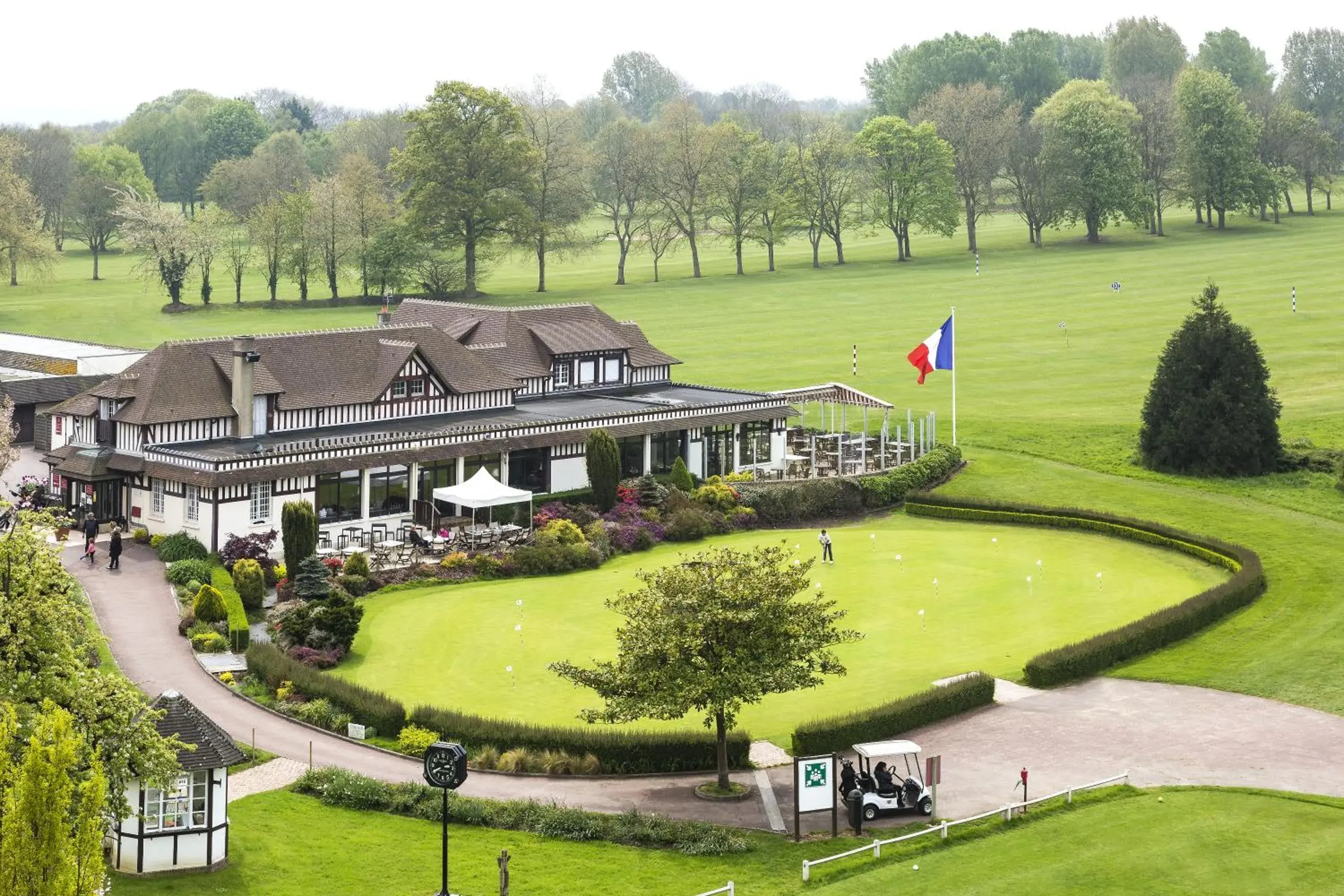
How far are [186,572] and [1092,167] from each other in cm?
9981

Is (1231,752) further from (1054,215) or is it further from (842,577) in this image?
(1054,215)

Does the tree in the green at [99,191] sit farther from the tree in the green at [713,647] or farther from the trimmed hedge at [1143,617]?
the tree in the green at [713,647]

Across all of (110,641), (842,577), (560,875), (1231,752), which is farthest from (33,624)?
(842,577)

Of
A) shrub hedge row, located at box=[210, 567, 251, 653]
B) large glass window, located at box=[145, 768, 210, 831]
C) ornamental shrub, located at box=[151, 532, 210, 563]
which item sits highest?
ornamental shrub, located at box=[151, 532, 210, 563]

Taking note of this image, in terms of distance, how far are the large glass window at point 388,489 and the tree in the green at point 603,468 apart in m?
6.86

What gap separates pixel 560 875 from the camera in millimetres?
32844

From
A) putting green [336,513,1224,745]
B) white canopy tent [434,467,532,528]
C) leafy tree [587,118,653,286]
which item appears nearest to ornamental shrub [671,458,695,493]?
putting green [336,513,1224,745]

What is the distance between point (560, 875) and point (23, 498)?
3557 cm

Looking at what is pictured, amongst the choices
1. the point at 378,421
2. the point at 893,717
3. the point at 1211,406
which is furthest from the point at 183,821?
the point at 1211,406

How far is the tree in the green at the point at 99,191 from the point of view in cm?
14338

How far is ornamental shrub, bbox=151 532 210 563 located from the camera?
185 ft

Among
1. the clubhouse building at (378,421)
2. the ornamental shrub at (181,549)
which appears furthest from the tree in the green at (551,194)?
the ornamental shrub at (181,549)

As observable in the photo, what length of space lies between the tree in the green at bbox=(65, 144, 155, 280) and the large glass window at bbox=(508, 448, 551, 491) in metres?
76.1

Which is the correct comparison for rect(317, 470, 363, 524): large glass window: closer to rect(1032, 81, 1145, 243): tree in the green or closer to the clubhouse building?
the clubhouse building
